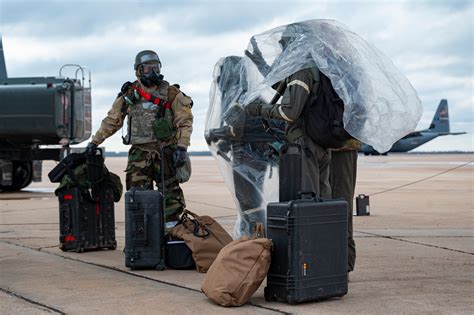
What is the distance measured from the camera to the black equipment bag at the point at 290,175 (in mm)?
4996

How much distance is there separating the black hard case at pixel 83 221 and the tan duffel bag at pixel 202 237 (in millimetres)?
1314

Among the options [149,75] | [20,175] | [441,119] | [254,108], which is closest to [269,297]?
[254,108]

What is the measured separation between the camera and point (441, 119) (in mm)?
92812

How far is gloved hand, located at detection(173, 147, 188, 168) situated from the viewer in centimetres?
662

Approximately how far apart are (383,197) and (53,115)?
672 centimetres

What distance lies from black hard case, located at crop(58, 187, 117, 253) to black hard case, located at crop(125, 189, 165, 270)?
1251mm

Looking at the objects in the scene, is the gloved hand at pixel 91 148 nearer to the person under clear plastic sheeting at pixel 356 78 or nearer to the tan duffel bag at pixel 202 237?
the tan duffel bag at pixel 202 237

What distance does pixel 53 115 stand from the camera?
15.4 metres

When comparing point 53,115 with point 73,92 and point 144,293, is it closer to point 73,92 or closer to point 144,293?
point 73,92

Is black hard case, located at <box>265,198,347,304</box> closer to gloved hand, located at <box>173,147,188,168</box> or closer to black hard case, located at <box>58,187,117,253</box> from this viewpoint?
gloved hand, located at <box>173,147,188,168</box>

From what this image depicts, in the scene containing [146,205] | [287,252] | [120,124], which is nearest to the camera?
[287,252]

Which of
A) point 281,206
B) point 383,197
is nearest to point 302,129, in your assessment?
point 281,206

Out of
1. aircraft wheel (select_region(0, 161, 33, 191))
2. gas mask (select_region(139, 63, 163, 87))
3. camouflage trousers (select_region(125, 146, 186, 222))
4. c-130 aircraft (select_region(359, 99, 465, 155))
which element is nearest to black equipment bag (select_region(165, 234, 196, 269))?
camouflage trousers (select_region(125, 146, 186, 222))

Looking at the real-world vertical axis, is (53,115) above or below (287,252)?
above
